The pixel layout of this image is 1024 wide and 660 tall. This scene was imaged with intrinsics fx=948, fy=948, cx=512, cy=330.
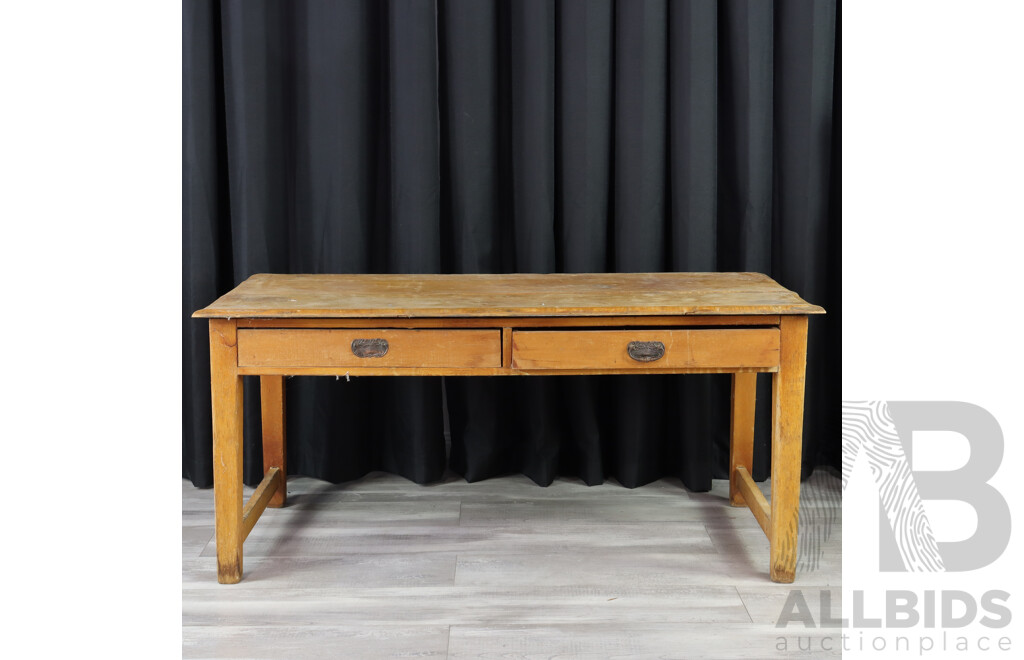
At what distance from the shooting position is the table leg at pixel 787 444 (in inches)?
83.0

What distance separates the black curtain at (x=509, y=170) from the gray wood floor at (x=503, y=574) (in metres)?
0.12

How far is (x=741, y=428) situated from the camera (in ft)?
8.63

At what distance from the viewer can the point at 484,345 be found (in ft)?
6.86

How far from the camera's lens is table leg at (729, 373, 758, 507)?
2594mm

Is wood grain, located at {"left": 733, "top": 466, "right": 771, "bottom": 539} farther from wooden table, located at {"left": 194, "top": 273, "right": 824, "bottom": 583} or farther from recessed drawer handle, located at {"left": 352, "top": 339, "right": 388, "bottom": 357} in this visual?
recessed drawer handle, located at {"left": 352, "top": 339, "right": 388, "bottom": 357}

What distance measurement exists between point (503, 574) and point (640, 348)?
24.8 inches

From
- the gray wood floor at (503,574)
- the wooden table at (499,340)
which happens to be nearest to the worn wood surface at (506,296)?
the wooden table at (499,340)

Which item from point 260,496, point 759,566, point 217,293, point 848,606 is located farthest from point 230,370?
point 848,606

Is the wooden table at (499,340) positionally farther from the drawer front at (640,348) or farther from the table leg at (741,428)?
the table leg at (741,428)

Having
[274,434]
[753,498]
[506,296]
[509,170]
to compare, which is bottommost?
[753,498]

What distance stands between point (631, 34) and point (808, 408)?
1200 millimetres
